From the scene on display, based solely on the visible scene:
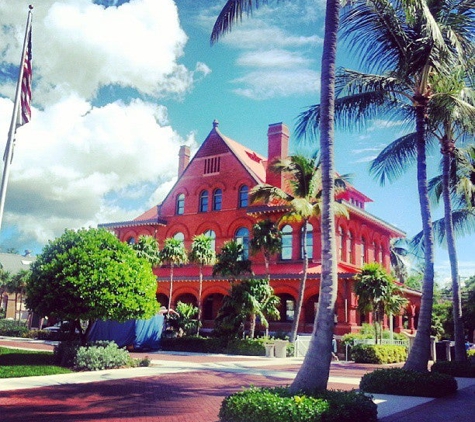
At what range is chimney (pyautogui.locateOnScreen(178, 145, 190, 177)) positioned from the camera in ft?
147

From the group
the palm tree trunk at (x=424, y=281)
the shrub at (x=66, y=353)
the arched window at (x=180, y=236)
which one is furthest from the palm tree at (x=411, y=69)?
the arched window at (x=180, y=236)

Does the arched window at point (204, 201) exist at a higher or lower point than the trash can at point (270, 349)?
higher

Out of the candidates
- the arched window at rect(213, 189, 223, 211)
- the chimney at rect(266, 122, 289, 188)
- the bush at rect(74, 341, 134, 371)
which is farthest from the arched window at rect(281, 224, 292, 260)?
the bush at rect(74, 341, 134, 371)

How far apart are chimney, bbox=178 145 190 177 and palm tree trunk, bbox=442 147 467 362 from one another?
28177 millimetres

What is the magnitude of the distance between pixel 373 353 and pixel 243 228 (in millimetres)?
15240

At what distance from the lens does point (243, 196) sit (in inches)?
1503

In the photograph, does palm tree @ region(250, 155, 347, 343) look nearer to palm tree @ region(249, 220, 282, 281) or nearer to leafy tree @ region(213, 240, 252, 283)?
palm tree @ region(249, 220, 282, 281)

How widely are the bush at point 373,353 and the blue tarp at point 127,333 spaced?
10776mm

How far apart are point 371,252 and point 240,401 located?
1303 inches

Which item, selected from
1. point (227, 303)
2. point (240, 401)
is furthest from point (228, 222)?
point (240, 401)

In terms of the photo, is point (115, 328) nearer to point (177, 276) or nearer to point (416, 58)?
point (177, 276)

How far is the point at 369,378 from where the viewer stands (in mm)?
13242

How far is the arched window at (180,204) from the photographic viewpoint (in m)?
41.8

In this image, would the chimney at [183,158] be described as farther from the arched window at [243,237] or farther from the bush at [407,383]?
the bush at [407,383]
